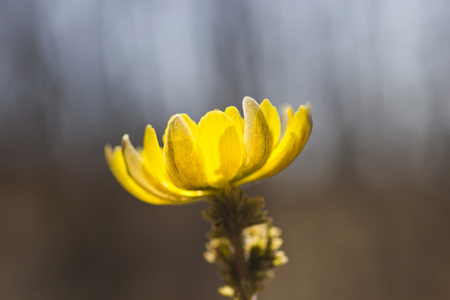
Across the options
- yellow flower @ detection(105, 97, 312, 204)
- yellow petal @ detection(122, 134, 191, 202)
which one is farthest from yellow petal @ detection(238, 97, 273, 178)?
yellow petal @ detection(122, 134, 191, 202)

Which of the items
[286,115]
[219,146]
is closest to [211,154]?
[219,146]

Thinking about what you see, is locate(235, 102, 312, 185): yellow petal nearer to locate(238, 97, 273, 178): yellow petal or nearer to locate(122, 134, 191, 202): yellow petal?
locate(238, 97, 273, 178): yellow petal

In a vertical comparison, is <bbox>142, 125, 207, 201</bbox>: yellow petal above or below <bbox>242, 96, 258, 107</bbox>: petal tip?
below

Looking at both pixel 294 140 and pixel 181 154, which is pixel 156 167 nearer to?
pixel 181 154

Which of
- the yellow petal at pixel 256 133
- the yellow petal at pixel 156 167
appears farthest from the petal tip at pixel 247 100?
the yellow petal at pixel 156 167

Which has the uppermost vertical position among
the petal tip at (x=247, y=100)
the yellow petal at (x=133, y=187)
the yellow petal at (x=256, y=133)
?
the petal tip at (x=247, y=100)

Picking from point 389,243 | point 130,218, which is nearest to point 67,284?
point 130,218

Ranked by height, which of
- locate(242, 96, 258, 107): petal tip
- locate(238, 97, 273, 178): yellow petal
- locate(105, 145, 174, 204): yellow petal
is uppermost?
locate(242, 96, 258, 107): petal tip

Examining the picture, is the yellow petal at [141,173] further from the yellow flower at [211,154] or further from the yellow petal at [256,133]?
the yellow petal at [256,133]
